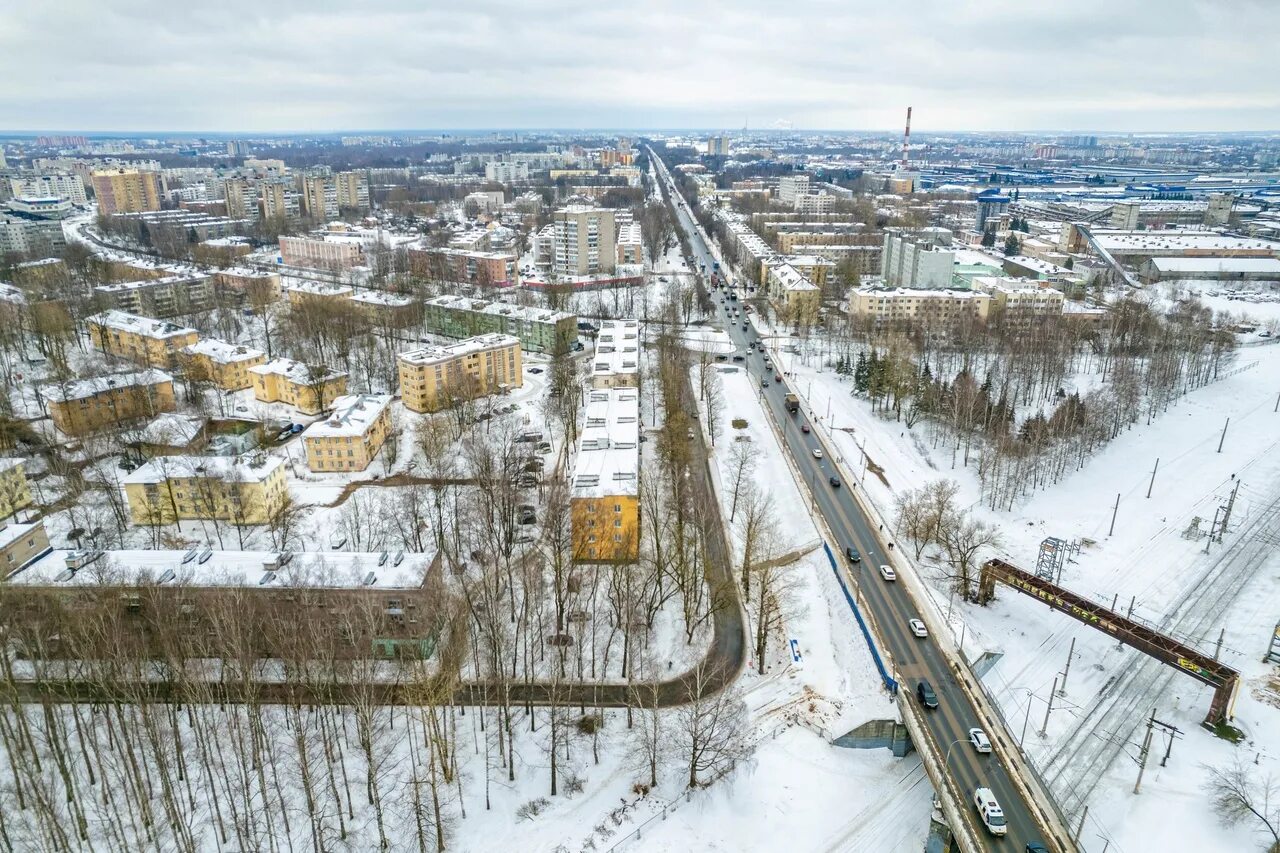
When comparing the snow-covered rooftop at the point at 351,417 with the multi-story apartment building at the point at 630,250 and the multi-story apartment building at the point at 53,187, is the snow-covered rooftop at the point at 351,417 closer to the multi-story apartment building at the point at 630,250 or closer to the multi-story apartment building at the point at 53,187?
the multi-story apartment building at the point at 630,250

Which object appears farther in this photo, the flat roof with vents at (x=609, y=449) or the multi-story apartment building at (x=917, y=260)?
the multi-story apartment building at (x=917, y=260)

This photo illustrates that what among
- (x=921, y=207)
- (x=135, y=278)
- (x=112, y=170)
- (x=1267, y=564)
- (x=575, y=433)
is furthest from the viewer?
(x=921, y=207)

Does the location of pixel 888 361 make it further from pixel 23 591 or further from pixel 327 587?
pixel 23 591

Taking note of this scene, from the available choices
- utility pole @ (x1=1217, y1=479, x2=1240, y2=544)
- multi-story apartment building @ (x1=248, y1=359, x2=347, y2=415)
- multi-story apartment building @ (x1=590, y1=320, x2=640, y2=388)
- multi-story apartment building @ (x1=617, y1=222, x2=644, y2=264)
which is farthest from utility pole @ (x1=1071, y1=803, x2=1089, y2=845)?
multi-story apartment building @ (x1=617, y1=222, x2=644, y2=264)

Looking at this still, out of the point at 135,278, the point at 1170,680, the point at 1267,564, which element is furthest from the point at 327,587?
the point at 135,278

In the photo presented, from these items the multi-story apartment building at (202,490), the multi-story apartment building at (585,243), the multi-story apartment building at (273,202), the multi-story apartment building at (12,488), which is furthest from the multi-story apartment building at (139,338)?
the multi-story apartment building at (273,202)

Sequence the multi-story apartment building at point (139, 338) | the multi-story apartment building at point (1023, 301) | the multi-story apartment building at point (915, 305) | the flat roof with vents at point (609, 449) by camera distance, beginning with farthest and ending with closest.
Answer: the multi-story apartment building at point (915, 305) < the multi-story apartment building at point (1023, 301) < the multi-story apartment building at point (139, 338) < the flat roof with vents at point (609, 449)

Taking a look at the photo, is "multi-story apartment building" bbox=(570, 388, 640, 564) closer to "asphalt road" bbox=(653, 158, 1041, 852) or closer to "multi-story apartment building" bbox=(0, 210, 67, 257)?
"asphalt road" bbox=(653, 158, 1041, 852)
